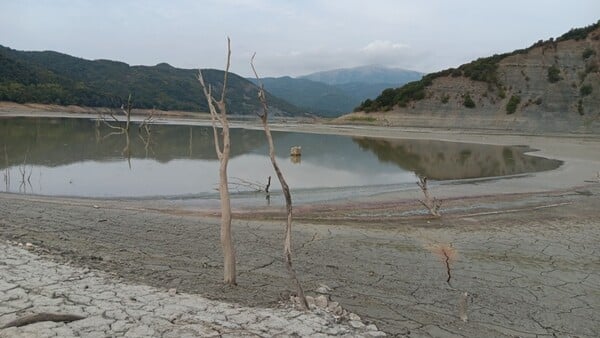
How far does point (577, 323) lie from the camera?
6262 mm

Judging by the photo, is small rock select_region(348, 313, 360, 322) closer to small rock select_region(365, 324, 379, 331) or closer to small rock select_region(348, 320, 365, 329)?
small rock select_region(348, 320, 365, 329)

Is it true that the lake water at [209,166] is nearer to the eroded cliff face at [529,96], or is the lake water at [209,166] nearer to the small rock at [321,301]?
the small rock at [321,301]

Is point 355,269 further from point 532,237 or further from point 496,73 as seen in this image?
point 496,73

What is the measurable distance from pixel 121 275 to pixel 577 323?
6047 millimetres

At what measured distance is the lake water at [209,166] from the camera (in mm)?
17750

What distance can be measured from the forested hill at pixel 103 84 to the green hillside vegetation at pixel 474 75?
22.0 meters

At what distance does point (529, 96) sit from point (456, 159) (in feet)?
119

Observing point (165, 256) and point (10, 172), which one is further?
point (10, 172)

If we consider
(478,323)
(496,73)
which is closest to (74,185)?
(478,323)

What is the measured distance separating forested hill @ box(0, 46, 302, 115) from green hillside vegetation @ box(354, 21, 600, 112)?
72.1 ft

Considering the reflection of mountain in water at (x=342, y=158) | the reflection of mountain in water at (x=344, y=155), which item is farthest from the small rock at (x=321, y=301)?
the reflection of mountain in water at (x=342, y=158)

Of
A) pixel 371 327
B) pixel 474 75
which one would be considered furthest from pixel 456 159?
pixel 474 75

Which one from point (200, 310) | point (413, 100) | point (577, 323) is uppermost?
point (413, 100)

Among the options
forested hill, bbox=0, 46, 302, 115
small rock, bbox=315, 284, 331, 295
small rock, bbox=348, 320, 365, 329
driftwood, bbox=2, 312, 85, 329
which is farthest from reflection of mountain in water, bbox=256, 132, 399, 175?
forested hill, bbox=0, 46, 302, 115
